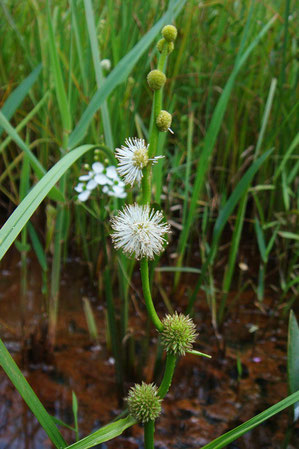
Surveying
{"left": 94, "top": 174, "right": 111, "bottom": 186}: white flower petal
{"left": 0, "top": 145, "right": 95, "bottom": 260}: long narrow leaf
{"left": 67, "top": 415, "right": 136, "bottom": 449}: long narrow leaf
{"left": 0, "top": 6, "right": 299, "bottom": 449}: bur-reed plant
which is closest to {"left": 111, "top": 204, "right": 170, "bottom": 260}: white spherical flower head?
{"left": 0, "top": 6, "right": 299, "bottom": 449}: bur-reed plant

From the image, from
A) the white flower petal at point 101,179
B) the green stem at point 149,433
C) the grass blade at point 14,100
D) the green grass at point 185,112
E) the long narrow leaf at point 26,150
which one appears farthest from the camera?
the green grass at point 185,112

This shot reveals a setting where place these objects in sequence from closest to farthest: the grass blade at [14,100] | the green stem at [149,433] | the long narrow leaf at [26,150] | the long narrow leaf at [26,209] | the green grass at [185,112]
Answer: the long narrow leaf at [26,209] < the green stem at [149,433] < the long narrow leaf at [26,150] < the grass blade at [14,100] < the green grass at [185,112]

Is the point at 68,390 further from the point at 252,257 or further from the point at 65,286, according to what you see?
the point at 252,257

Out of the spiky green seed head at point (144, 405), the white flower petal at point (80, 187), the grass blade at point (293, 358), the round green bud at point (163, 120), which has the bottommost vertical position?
the spiky green seed head at point (144, 405)

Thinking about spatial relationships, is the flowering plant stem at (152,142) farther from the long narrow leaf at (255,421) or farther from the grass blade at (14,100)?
the grass blade at (14,100)

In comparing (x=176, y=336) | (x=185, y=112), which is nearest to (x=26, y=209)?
(x=176, y=336)

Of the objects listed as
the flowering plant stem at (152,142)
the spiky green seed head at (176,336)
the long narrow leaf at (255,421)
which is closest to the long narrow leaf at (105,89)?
the flowering plant stem at (152,142)

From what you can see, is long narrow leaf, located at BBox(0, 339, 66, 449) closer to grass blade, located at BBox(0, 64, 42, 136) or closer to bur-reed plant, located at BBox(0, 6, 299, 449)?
bur-reed plant, located at BBox(0, 6, 299, 449)

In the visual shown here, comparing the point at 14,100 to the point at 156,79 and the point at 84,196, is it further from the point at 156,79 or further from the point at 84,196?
the point at 156,79
